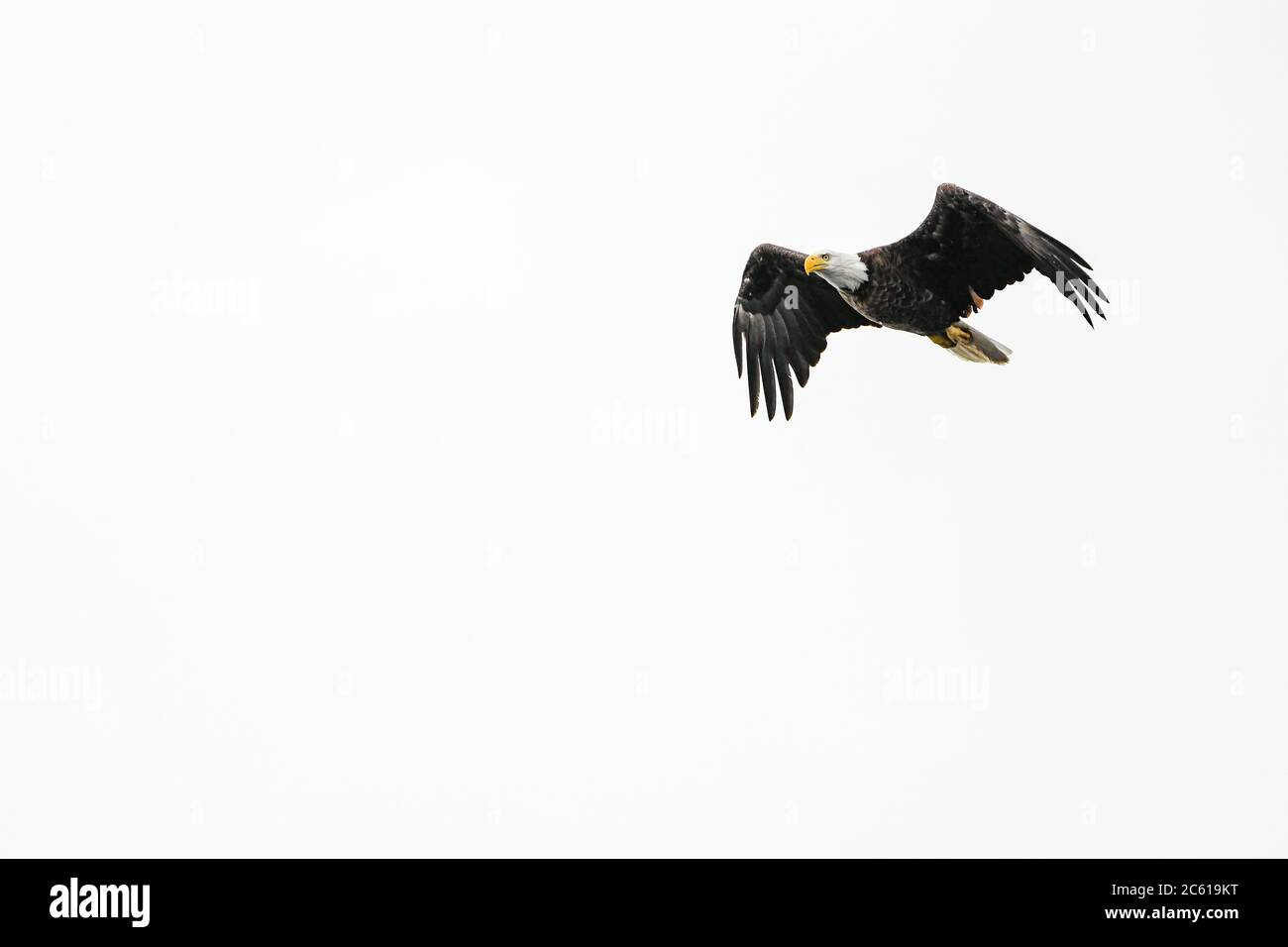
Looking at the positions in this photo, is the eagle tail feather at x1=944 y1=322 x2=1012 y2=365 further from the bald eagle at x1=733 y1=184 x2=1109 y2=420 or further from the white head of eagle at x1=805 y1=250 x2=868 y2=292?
the white head of eagle at x1=805 y1=250 x2=868 y2=292

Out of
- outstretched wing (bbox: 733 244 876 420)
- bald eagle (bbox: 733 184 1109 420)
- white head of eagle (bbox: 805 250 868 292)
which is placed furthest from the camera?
outstretched wing (bbox: 733 244 876 420)

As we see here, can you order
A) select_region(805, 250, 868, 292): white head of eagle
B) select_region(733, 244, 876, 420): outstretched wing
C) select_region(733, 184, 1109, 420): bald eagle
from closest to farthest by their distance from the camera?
1. select_region(733, 184, 1109, 420): bald eagle
2. select_region(805, 250, 868, 292): white head of eagle
3. select_region(733, 244, 876, 420): outstretched wing

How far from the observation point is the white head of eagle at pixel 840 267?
55.8 feet

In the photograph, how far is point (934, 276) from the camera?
1711 cm

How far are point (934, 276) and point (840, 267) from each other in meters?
0.91

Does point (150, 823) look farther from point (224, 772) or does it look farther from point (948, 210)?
point (948, 210)

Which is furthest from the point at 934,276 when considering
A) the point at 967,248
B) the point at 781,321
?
the point at 781,321

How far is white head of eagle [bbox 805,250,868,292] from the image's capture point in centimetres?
1700

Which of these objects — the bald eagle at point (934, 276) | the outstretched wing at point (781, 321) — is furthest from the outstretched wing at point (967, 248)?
the outstretched wing at point (781, 321)

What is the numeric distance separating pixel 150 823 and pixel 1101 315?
43.3 meters

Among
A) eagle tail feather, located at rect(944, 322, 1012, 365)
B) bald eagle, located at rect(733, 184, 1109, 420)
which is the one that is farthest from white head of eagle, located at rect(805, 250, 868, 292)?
eagle tail feather, located at rect(944, 322, 1012, 365)

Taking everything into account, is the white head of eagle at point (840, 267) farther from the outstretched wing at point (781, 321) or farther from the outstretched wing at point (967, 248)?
the outstretched wing at point (781, 321)

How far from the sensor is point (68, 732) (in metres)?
62.9
